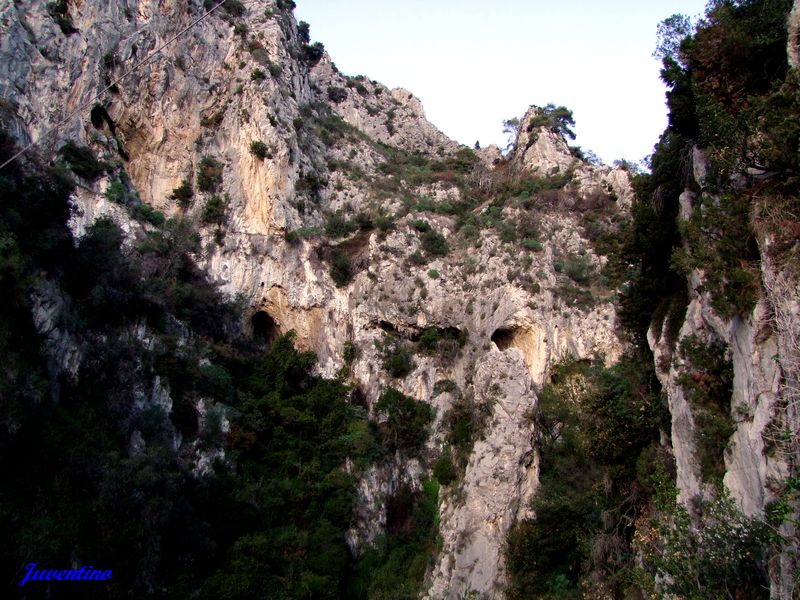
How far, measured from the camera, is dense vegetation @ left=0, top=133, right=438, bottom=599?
14.0m

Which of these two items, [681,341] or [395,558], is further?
[395,558]

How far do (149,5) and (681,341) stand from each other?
119ft

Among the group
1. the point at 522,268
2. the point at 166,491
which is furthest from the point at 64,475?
the point at 522,268

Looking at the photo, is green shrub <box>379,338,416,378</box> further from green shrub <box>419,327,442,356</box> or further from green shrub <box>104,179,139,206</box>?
green shrub <box>104,179,139,206</box>

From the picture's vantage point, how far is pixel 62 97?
2859 centimetres

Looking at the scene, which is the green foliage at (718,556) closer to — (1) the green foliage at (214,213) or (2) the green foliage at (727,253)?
(2) the green foliage at (727,253)

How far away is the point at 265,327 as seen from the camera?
1206 inches

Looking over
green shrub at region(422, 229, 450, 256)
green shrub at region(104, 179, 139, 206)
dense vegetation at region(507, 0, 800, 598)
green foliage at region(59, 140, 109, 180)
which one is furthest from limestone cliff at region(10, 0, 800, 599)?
A: dense vegetation at region(507, 0, 800, 598)

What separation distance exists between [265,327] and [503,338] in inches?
489

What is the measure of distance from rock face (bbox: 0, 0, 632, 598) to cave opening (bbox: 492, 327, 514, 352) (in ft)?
0.27

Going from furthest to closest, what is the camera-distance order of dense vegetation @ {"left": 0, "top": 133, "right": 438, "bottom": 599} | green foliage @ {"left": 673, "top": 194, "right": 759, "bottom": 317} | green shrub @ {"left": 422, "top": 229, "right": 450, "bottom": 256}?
1. green shrub @ {"left": 422, "top": 229, "right": 450, "bottom": 256}
2. dense vegetation @ {"left": 0, "top": 133, "right": 438, "bottom": 599}
3. green foliage @ {"left": 673, "top": 194, "right": 759, "bottom": 317}

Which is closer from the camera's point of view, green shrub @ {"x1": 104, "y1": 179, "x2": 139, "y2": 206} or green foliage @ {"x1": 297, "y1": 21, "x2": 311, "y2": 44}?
green shrub @ {"x1": 104, "y1": 179, "x2": 139, "y2": 206}

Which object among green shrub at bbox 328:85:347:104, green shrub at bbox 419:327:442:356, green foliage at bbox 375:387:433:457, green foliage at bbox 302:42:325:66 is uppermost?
green foliage at bbox 302:42:325:66

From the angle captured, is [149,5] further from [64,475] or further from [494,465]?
[494,465]
